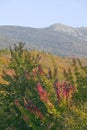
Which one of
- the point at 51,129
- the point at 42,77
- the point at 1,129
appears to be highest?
the point at 42,77

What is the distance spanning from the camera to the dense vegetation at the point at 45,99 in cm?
1295

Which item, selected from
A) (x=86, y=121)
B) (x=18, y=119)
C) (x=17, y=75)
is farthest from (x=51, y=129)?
(x=17, y=75)

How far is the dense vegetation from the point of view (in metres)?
12.9

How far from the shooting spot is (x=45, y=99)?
42.5 feet

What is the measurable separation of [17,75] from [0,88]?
128 cm

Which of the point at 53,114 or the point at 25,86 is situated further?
the point at 25,86

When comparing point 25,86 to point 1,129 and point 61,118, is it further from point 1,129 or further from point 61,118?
point 61,118

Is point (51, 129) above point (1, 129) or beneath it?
above

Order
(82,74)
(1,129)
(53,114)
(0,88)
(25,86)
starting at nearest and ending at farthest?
(53,114) → (82,74) → (1,129) → (25,86) → (0,88)

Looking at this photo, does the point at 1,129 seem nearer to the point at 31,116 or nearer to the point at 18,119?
the point at 18,119

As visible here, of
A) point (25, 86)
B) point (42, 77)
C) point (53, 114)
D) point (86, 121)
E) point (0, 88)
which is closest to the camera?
point (86, 121)

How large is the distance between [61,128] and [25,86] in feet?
22.2

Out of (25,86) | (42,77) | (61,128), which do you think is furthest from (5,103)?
(61,128)

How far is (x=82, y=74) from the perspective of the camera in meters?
15.4
